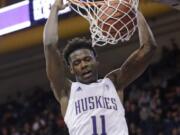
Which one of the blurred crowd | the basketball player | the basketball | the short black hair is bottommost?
the blurred crowd

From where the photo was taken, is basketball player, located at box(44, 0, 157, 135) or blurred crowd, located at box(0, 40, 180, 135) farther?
blurred crowd, located at box(0, 40, 180, 135)

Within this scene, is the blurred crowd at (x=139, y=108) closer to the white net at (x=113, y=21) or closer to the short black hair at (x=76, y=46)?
the white net at (x=113, y=21)

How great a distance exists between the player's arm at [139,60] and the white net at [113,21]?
126mm

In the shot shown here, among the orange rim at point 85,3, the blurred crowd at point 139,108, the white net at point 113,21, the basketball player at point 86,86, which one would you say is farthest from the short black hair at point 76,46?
the blurred crowd at point 139,108

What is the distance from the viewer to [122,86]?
11.6 ft

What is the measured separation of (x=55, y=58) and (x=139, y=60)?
1.75 feet

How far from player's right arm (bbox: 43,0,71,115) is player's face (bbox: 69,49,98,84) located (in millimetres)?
80

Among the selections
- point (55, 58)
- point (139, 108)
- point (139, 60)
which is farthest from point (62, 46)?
point (55, 58)

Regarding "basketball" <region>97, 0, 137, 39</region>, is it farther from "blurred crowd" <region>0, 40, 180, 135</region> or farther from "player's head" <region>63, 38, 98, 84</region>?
"blurred crowd" <region>0, 40, 180, 135</region>

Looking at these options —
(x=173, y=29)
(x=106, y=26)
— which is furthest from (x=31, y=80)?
(x=106, y=26)

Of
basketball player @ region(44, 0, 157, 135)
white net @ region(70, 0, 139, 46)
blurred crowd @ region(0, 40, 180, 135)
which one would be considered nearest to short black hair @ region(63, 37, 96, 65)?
basketball player @ region(44, 0, 157, 135)

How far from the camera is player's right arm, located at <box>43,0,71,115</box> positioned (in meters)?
3.37

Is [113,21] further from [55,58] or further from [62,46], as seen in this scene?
[62,46]

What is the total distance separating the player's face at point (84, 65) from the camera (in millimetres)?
3354
